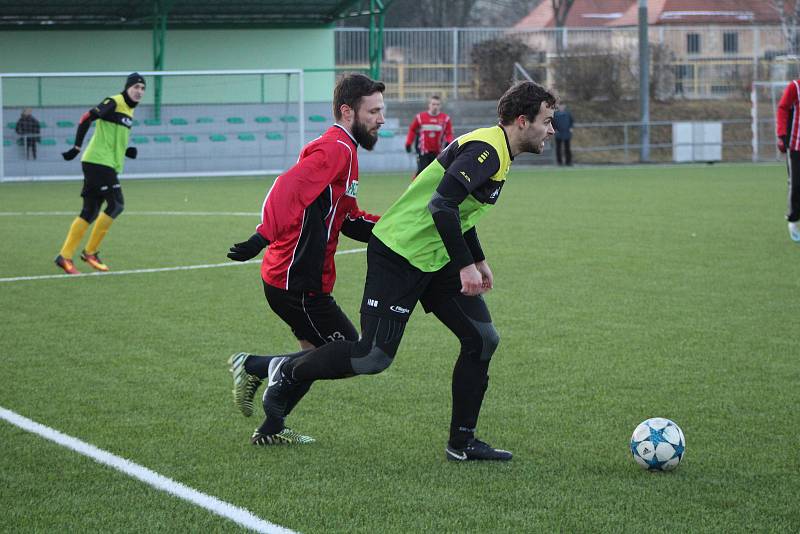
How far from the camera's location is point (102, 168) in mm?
11734

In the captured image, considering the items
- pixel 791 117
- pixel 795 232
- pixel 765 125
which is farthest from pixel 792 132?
pixel 765 125

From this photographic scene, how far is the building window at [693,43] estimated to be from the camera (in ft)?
176

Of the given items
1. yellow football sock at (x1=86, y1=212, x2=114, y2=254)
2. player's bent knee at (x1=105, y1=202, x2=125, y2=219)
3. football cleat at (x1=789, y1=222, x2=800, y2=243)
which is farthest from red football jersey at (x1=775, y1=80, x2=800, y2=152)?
yellow football sock at (x1=86, y1=212, x2=114, y2=254)

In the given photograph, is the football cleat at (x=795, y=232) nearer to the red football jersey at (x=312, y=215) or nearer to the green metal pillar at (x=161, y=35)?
the red football jersey at (x=312, y=215)

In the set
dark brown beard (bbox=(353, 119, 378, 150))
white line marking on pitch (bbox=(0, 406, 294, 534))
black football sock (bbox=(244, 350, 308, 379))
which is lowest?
white line marking on pitch (bbox=(0, 406, 294, 534))

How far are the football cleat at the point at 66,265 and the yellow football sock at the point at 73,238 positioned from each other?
0.05 metres

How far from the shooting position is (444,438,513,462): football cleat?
16.4 ft

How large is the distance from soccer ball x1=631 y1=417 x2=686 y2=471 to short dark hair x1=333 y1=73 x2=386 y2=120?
1922 millimetres

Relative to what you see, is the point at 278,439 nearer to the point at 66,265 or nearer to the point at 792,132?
the point at 66,265


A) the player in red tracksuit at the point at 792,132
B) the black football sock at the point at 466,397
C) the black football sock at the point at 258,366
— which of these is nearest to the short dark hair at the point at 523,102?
the black football sock at the point at 466,397

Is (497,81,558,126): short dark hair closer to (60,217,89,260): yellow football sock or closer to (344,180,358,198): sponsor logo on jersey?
(344,180,358,198): sponsor logo on jersey

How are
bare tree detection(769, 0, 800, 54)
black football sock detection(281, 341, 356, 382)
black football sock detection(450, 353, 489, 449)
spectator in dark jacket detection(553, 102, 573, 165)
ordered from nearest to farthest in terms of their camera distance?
black football sock detection(281, 341, 356, 382)
black football sock detection(450, 353, 489, 449)
spectator in dark jacket detection(553, 102, 573, 165)
bare tree detection(769, 0, 800, 54)

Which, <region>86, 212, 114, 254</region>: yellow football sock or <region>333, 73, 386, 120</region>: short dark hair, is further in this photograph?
<region>86, 212, 114, 254</region>: yellow football sock

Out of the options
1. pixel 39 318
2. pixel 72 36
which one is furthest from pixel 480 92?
pixel 39 318
